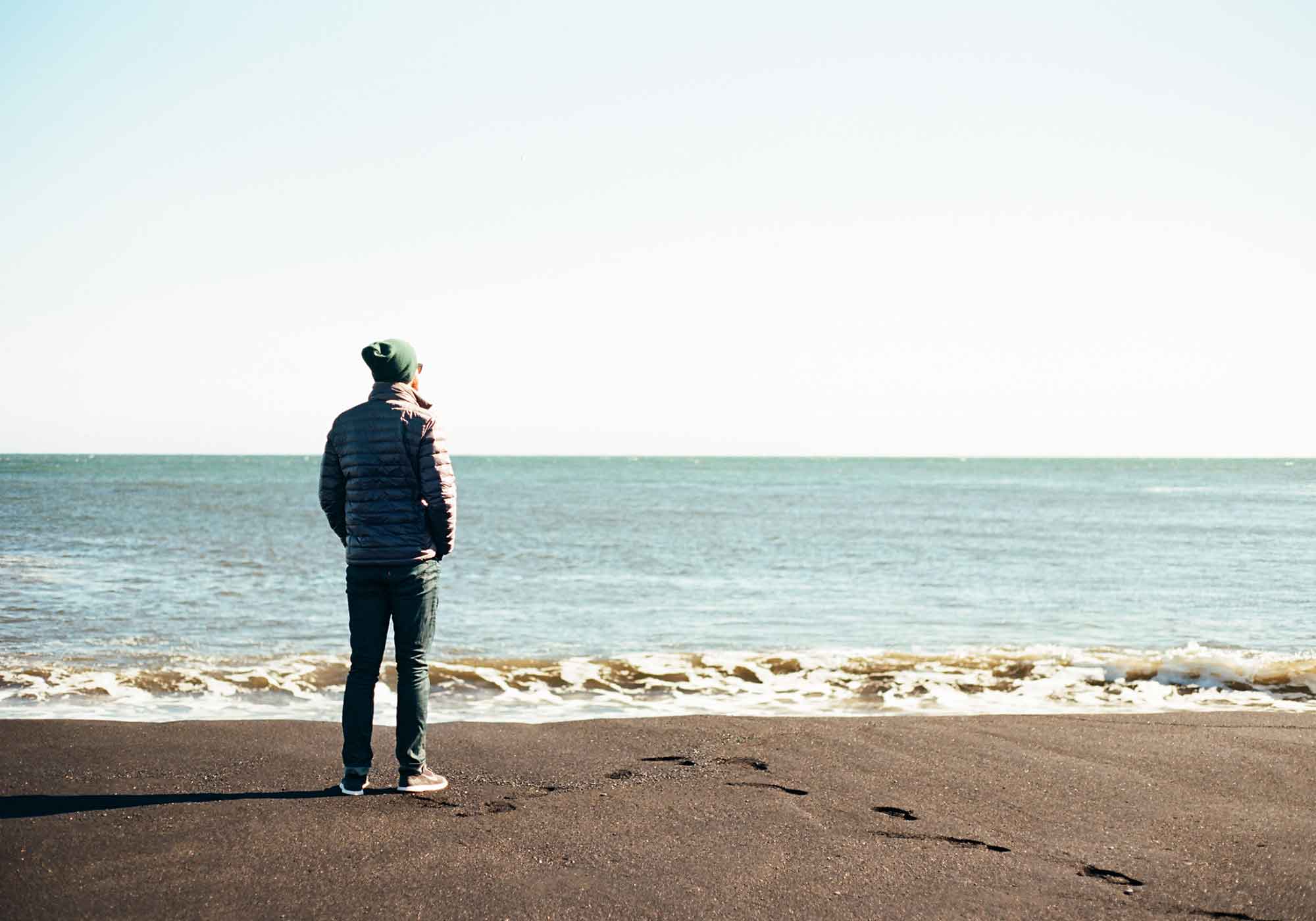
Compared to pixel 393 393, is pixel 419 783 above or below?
below

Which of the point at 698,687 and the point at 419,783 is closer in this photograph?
the point at 419,783

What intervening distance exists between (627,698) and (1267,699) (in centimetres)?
504

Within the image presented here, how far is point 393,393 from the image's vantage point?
5219 millimetres

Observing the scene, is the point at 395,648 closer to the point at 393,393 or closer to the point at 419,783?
the point at 419,783

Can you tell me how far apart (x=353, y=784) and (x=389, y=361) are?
208cm

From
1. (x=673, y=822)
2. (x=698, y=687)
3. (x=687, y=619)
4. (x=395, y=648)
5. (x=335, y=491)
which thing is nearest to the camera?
(x=673, y=822)

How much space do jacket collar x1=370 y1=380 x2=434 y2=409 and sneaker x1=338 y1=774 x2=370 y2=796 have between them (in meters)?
1.84

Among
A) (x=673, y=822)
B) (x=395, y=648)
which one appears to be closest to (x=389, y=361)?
(x=395, y=648)

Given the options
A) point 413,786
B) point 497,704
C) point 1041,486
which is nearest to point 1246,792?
point 413,786

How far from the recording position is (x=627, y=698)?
26.9 feet

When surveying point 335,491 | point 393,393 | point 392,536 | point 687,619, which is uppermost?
point 393,393

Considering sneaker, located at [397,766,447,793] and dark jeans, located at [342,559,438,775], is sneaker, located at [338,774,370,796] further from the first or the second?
sneaker, located at [397,766,447,793]

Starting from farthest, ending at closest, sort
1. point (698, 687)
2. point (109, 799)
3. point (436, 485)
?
point (698, 687) → point (436, 485) → point (109, 799)

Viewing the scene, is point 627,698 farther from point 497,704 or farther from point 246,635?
point 246,635
